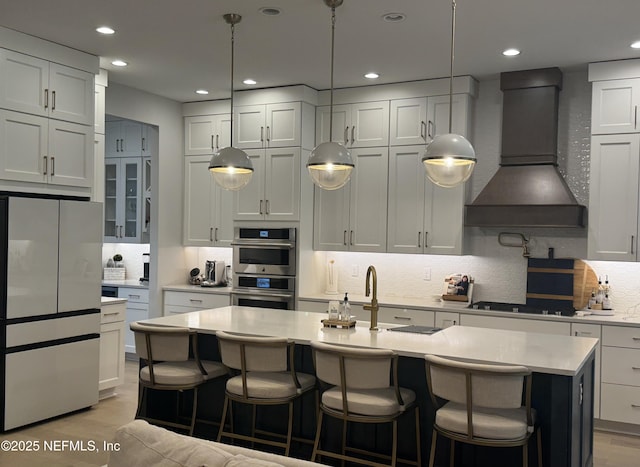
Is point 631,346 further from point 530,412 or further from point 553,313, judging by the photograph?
point 530,412

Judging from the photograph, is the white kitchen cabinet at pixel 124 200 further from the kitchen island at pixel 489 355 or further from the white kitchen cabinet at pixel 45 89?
the kitchen island at pixel 489 355

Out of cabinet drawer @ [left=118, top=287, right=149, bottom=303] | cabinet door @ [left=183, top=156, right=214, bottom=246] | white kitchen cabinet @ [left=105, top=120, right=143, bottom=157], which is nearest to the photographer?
cabinet door @ [left=183, top=156, right=214, bottom=246]

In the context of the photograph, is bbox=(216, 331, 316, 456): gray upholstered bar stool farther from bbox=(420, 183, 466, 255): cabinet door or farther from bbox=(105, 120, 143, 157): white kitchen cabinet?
bbox=(105, 120, 143, 157): white kitchen cabinet

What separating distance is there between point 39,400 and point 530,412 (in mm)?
3509

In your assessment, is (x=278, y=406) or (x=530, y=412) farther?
(x=278, y=406)

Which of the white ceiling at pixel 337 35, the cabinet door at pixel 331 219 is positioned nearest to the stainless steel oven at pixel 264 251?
the cabinet door at pixel 331 219

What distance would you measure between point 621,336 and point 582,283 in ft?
1.99

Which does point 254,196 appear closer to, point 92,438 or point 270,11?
point 270,11

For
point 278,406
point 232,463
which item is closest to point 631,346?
point 278,406

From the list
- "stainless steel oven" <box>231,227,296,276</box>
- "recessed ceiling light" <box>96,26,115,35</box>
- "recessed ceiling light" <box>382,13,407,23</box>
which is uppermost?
"recessed ceiling light" <box>382,13,407,23</box>

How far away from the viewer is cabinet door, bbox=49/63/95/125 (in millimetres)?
4859

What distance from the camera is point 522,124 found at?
544 cm

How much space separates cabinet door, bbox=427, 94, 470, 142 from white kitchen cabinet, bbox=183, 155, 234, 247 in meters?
2.28

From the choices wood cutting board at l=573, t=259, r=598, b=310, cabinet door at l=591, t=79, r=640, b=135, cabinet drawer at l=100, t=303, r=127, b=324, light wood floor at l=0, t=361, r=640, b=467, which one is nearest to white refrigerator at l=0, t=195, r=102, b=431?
light wood floor at l=0, t=361, r=640, b=467
